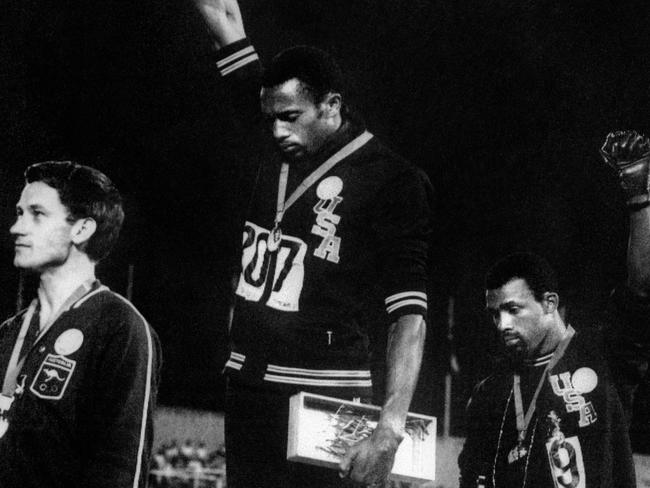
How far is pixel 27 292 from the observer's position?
375 centimetres

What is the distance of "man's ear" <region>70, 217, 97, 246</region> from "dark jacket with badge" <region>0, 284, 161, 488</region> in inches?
6.3

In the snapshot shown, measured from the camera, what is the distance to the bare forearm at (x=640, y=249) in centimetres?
210

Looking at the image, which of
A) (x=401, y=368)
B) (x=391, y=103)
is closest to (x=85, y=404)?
(x=401, y=368)

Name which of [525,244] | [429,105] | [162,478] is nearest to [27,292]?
[429,105]

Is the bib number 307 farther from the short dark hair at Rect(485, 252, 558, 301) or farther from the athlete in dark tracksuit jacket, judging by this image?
the short dark hair at Rect(485, 252, 558, 301)

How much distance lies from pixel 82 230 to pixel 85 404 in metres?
0.40

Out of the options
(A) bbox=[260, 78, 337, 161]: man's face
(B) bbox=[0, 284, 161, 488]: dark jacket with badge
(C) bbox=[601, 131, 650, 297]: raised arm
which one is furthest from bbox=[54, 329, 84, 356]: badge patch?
(C) bbox=[601, 131, 650, 297]: raised arm

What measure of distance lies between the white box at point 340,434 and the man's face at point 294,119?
534mm

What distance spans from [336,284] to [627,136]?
84 centimetres

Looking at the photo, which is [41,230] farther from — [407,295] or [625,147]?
[625,147]

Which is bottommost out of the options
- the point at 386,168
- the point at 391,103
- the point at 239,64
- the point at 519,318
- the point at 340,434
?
the point at 340,434

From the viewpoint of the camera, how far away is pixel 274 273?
182 centimetres

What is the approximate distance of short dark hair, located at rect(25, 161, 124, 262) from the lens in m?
1.93

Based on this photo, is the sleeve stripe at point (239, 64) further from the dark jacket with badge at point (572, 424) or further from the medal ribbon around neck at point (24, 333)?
the dark jacket with badge at point (572, 424)
